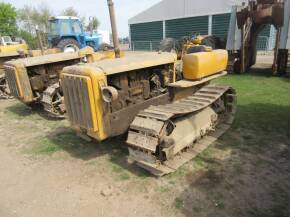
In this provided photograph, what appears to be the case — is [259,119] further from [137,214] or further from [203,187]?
[137,214]

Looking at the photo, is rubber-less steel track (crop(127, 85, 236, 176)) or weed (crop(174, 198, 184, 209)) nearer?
weed (crop(174, 198, 184, 209))

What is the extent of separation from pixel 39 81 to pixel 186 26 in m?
19.8

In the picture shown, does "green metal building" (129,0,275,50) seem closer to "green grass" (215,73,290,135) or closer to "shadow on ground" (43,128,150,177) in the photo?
"green grass" (215,73,290,135)

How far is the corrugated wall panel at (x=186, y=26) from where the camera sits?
22875 mm

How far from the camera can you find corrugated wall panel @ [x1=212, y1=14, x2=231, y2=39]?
21134 millimetres

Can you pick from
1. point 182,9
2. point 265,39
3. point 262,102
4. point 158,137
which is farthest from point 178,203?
point 182,9

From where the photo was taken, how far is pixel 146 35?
28.3 m

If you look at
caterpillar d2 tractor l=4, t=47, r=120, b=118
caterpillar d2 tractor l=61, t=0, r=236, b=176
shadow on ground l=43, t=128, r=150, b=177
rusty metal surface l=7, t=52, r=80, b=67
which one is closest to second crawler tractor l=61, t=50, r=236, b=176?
caterpillar d2 tractor l=61, t=0, r=236, b=176

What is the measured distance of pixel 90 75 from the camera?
3.73m

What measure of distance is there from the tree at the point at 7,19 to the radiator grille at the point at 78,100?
34168 mm

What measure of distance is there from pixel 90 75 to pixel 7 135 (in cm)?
328

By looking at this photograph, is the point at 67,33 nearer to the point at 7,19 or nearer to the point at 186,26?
the point at 186,26

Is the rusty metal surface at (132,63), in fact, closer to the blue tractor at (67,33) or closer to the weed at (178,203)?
the weed at (178,203)

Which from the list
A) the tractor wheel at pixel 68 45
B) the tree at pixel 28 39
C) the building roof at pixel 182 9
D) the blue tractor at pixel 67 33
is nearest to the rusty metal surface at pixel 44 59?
the tractor wheel at pixel 68 45
